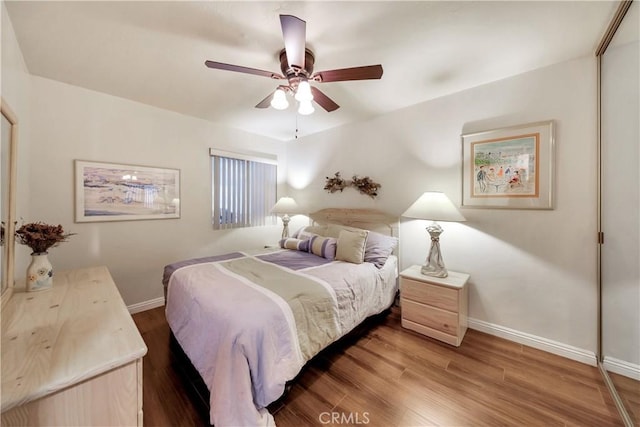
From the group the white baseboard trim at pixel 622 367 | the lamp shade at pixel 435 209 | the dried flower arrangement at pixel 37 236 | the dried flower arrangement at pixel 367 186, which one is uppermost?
the dried flower arrangement at pixel 367 186

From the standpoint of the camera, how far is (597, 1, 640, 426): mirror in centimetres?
144

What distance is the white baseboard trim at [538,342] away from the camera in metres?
1.90

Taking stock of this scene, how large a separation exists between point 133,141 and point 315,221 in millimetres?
2600

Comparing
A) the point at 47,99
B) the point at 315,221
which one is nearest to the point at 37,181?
the point at 47,99

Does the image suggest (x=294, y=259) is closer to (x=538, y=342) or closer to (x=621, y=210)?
(x=538, y=342)

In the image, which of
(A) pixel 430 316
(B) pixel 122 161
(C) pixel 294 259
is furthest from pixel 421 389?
→ (B) pixel 122 161

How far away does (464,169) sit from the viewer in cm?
246

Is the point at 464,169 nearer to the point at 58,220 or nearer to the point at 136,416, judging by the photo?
the point at 136,416

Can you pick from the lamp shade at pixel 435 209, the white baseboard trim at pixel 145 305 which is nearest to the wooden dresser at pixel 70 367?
the white baseboard trim at pixel 145 305

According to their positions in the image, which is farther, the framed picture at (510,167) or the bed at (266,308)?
the framed picture at (510,167)

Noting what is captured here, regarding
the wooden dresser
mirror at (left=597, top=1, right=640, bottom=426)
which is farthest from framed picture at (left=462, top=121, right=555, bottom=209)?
the wooden dresser

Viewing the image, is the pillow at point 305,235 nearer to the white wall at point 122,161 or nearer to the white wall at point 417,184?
the white wall at point 417,184

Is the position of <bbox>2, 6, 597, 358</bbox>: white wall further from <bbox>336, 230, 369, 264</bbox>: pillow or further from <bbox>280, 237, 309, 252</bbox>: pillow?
<bbox>280, 237, 309, 252</bbox>: pillow

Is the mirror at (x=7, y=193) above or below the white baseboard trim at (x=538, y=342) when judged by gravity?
above
